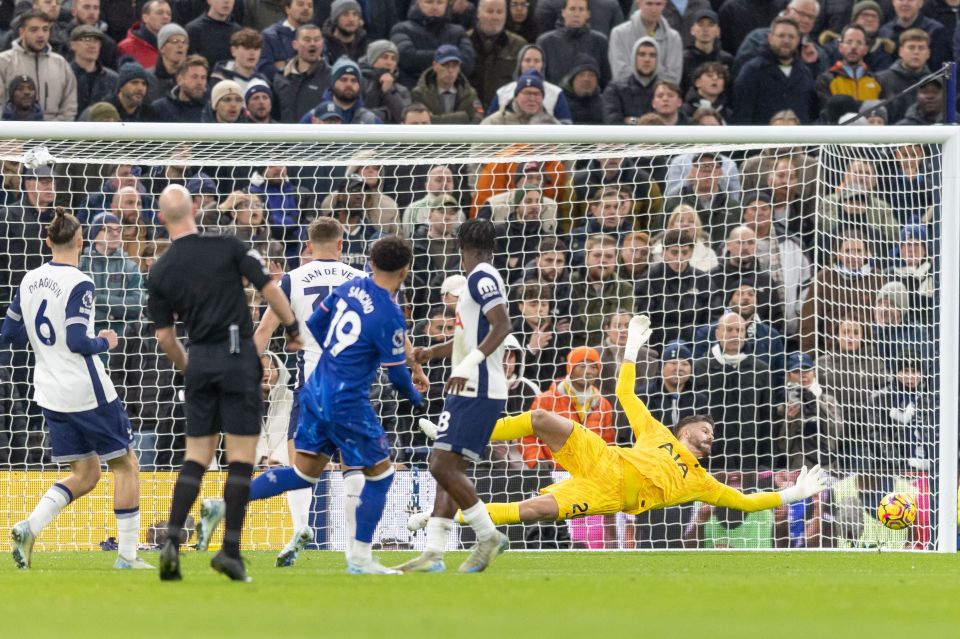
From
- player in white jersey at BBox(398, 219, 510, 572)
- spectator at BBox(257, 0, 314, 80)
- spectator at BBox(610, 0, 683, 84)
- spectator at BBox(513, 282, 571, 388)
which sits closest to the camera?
player in white jersey at BBox(398, 219, 510, 572)

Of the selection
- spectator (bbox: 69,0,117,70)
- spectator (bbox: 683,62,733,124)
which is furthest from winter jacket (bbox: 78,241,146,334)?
spectator (bbox: 683,62,733,124)

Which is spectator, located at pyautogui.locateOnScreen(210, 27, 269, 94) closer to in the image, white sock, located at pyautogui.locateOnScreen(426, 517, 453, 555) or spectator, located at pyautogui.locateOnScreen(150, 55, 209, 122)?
spectator, located at pyautogui.locateOnScreen(150, 55, 209, 122)

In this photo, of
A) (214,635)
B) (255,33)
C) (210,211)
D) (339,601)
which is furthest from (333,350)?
(255,33)

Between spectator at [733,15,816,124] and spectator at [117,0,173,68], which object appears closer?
spectator at [117,0,173,68]

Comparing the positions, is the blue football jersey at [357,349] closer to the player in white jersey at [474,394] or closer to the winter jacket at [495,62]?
the player in white jersey at [474,394]

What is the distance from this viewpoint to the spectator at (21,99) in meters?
14.9

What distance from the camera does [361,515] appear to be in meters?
8.84

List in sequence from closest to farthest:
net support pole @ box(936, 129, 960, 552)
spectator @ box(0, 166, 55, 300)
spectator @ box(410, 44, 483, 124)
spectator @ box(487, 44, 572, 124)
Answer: net support pole @ box(936, 129, 960, 552)
spectator @ box(0, 166, 55, 300)
spectator @ box(487, 44, 572, 124)
spectator @ box(410, 44, 483, 124)

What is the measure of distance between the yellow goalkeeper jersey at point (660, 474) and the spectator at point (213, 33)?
7.43 m

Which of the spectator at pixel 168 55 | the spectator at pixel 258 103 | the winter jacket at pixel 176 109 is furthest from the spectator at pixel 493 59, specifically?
the winter jacket at pixel 176 109

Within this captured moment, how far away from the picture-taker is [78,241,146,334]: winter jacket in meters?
13.3

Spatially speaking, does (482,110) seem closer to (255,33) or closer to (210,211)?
(255,33)

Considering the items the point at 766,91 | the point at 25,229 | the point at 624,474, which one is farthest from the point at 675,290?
the point at 25,229

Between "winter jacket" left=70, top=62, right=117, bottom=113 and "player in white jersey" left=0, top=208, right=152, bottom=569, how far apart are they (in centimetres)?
629
